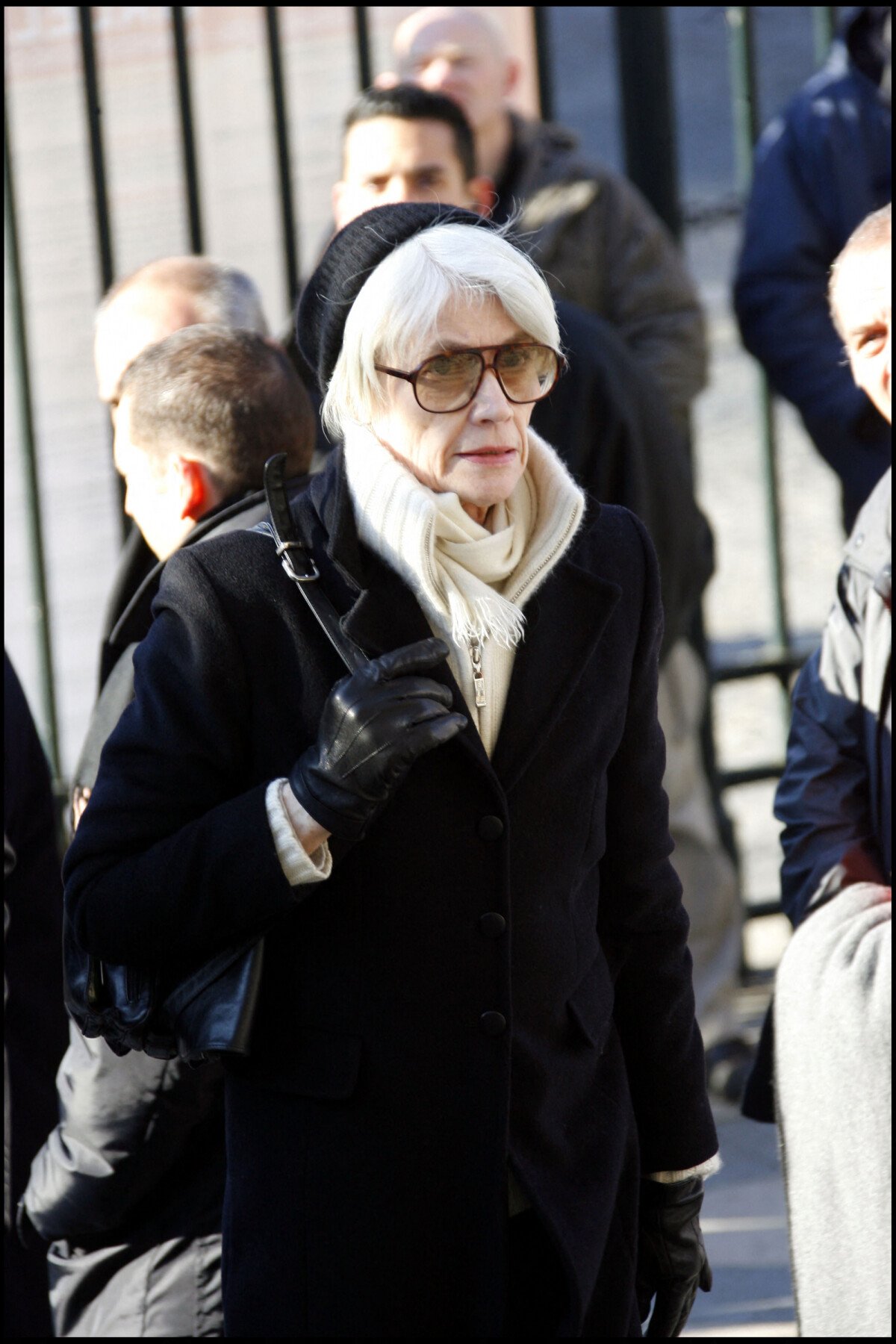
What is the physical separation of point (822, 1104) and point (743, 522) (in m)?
5.20

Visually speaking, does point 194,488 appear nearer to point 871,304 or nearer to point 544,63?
point 871,304

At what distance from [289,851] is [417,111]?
2394mm

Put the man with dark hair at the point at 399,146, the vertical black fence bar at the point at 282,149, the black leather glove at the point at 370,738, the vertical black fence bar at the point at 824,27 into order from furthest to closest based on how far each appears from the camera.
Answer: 1. the vertical black fence bar at the point at 824,27
2. the vertical black fence bar at the point at 282,149
3. the man with dark hair at the point at 399,146
4. the black leather glove at the point at 370,738

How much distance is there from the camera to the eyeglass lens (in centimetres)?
190

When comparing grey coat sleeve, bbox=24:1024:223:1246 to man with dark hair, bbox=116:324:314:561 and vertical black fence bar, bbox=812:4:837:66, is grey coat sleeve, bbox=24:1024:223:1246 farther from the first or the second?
vertical black fence bar, bbox=812:4:837:66

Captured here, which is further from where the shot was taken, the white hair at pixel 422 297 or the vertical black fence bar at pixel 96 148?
the vertical black fence bar at pixel 96 148

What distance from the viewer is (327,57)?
14.6ft

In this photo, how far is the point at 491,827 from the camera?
1.88 meters

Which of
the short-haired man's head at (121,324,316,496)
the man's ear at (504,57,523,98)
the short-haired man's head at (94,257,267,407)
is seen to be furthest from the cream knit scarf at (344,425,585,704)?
the man's ear at (504,57,523,98)

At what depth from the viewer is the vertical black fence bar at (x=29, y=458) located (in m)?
4.12

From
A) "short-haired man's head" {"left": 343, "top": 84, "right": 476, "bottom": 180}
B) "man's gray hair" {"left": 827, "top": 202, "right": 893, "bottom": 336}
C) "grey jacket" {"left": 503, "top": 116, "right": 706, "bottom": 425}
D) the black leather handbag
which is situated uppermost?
"short-haired man's head" {"left": 343, "top": 84, "right": 476, "bottom": 180}

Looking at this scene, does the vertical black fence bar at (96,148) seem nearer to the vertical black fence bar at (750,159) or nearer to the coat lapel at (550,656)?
the vertical black fence bar at (750,159)

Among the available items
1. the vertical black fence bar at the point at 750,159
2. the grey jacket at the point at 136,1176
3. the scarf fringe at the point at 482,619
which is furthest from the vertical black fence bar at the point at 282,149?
the scarf fringe at the point at 482,619

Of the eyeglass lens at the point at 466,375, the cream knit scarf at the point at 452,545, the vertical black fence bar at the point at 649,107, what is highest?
the vertical black fence bar at the point at 649,107
